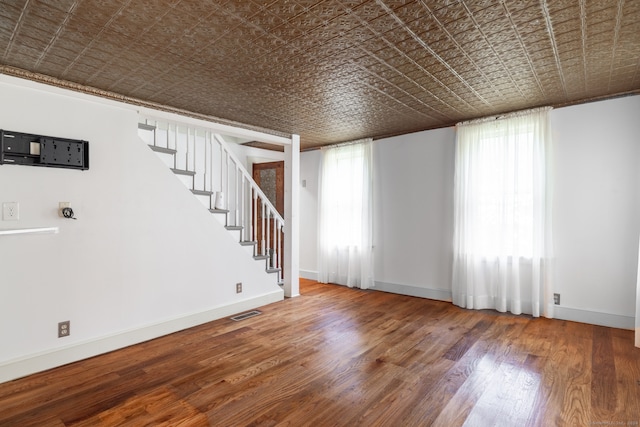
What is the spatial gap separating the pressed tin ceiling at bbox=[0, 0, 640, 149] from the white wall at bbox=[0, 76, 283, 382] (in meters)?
0.36

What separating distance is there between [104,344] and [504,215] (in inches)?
168

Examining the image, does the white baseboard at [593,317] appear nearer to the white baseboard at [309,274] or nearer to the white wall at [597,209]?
the white wall at [597,209]

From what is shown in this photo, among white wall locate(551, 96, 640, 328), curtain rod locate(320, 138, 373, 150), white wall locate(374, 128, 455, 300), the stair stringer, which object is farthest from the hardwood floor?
curtain rod locate(320, 138, 373, 150)

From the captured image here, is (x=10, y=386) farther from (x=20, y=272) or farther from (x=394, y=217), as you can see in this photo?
(x=394, y=217)

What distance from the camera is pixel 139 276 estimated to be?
10.2 ft

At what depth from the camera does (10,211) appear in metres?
2.44

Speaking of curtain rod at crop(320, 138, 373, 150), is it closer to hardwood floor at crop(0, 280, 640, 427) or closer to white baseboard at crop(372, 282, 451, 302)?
white baseboard at crop(372, 282, 451, 302)

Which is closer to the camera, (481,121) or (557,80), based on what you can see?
(557,80)

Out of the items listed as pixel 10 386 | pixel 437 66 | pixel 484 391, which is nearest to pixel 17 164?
pixel 10 386

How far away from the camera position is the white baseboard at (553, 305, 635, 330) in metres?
3.32

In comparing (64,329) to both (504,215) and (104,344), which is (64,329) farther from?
(504,215)

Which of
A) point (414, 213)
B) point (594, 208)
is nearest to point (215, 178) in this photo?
point (414, 213)

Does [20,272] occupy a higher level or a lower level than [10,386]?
higher

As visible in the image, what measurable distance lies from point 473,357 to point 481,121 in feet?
8.93
